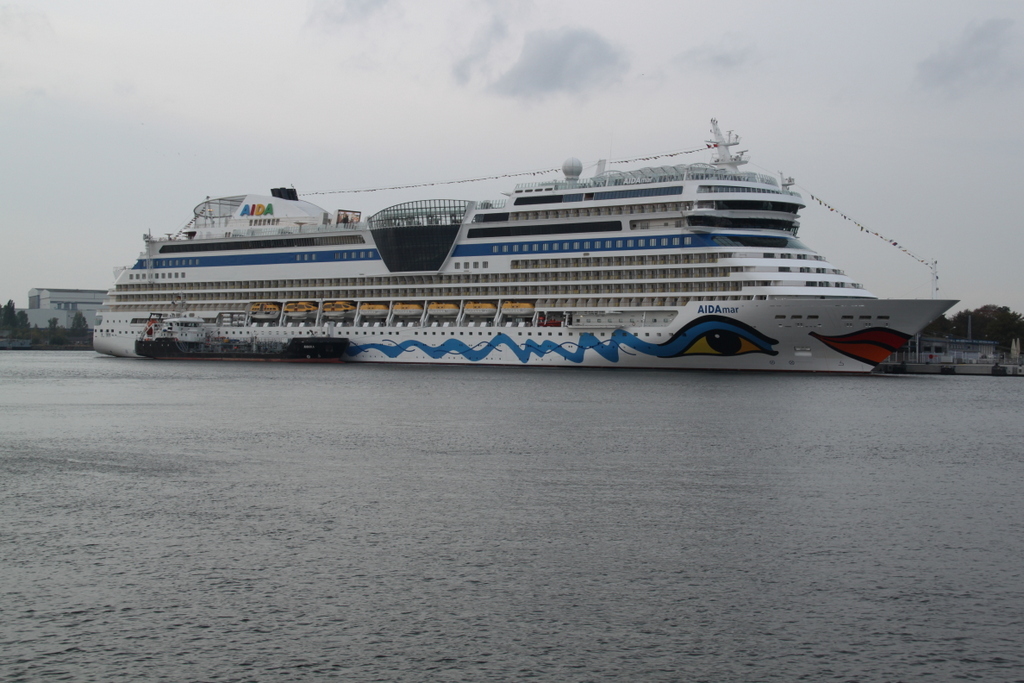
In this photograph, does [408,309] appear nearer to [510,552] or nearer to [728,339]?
[728,339]

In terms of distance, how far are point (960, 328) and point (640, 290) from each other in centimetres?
10211

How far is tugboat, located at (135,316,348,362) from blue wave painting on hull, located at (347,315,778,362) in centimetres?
822

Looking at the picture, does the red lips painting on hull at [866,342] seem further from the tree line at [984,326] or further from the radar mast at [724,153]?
the tree line at [984,326]

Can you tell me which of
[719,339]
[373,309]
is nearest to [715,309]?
[719,339]

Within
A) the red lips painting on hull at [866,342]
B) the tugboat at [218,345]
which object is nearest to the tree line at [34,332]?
the tugboat at [218,345]

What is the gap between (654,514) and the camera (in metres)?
19.0

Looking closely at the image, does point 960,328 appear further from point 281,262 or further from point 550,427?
point 550,427

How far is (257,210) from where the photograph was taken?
8675 cm

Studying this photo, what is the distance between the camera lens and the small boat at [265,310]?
8212 centimetres

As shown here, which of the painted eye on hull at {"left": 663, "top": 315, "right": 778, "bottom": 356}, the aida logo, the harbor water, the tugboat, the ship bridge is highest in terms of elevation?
→ the aida logo

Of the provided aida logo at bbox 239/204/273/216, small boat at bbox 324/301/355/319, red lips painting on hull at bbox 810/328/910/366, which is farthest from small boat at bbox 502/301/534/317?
aida logo at bbox 239/204/273/216

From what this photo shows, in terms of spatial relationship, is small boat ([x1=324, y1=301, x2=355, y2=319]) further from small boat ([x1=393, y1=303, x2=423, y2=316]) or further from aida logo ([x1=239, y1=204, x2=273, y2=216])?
aida logo ([x1=239, y1=204, x2=273, y2=216])

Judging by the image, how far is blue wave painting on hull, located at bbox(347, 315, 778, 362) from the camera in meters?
58.1

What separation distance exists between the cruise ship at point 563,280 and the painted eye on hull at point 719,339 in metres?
0.07
